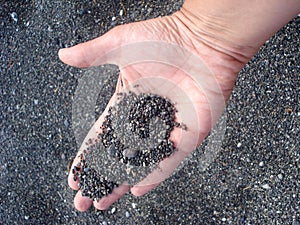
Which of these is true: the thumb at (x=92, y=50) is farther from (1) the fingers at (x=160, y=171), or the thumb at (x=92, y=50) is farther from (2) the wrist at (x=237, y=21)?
(1) the fingers at (x=160, y=171)

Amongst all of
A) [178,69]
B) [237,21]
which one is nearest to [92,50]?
[178,69]

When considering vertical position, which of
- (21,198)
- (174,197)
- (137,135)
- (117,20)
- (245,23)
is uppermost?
(245,23)

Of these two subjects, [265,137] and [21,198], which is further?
[21,198]

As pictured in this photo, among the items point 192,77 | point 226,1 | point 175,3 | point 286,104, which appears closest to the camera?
point 226,1

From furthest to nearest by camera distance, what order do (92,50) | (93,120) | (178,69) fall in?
(93,120)
(178,69)
(92,50)

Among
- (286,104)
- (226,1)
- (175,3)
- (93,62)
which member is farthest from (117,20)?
(286,104)

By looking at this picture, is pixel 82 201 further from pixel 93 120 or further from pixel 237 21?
pixel 237 21

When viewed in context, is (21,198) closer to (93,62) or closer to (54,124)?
(54,124)

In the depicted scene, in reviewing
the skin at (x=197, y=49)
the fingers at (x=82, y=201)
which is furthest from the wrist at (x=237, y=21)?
the fingers at (x=82, y=201)

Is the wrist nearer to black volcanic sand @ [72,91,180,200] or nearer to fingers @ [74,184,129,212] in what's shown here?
black volcanic sand @ [72,91,180,200]
